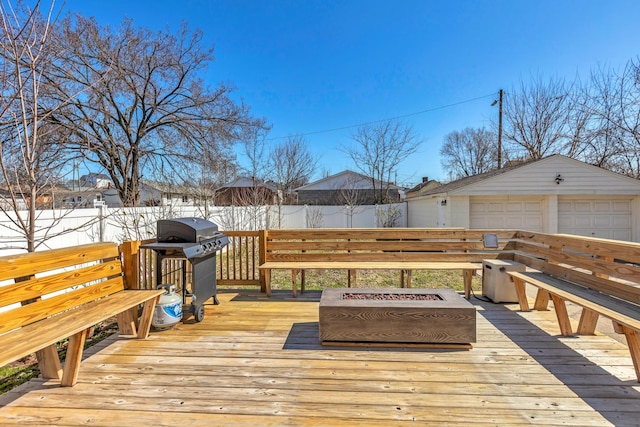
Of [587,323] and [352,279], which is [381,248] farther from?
[587,323]

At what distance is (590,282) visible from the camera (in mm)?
2965

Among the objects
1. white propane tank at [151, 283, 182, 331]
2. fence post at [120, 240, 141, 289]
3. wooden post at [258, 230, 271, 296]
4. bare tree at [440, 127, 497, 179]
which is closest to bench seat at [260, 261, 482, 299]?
wooden post at [258, 230, 271, 296]

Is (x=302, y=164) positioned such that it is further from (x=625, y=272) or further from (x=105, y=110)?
(x=625, y=272)

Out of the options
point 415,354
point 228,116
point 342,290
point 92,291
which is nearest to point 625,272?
point 415,354

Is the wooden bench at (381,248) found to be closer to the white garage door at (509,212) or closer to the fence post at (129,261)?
the fence post at (129,261)

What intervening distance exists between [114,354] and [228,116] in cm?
957

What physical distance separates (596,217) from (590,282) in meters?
9.52

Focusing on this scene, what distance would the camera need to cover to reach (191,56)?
9.80 metres

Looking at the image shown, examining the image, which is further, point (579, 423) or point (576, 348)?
point (576, 348)

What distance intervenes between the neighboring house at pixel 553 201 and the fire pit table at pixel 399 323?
8.15 m

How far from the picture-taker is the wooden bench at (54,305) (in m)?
1.88

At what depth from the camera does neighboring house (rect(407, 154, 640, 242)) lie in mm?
9500

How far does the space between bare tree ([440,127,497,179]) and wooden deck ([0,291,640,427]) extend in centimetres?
2469

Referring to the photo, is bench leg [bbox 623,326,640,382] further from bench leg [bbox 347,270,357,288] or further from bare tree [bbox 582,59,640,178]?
bare tree [bbox 582,59,640,178]
